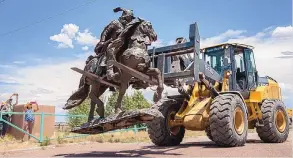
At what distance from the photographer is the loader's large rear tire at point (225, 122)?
7984 mm

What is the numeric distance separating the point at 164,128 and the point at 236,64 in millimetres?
3054

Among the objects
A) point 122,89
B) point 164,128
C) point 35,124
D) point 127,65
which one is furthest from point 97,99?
point 35,124

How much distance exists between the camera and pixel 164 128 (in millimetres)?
9398

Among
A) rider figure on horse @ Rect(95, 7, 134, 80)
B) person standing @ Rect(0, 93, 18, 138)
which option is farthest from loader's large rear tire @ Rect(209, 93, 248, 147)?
person standing @ Rect(0, 93, 18, 138)

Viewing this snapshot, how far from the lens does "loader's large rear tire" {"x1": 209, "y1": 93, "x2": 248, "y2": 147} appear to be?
26.2 ft

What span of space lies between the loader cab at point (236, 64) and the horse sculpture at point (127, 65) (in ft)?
12.0

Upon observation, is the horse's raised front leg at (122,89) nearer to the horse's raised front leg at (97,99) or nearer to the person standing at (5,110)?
the horse's raised front leg at (97,99)

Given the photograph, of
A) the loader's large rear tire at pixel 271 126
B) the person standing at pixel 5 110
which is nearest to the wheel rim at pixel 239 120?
the loader's large rear tire at pixel 271 126

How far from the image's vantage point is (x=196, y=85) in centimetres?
954

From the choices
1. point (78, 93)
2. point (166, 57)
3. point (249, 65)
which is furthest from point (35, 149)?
point (249, 65)

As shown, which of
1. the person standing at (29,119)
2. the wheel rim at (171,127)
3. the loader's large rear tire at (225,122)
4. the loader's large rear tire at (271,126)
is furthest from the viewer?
the person standing at (29,119)

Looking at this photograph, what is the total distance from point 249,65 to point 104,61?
5552 millimetres

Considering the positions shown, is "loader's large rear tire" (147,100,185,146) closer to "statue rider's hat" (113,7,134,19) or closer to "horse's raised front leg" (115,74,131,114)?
"horse's raised front leg" (115,74,131,114)

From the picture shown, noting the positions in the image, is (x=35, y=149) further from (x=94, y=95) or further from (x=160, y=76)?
(x=160, y=76)
